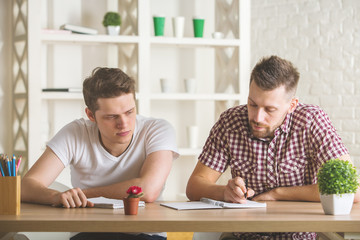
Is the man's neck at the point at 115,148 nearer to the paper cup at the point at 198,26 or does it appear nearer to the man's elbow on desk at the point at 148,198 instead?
the man's elbow on desk at the point at 148,198

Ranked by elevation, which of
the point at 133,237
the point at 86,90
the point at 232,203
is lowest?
the point at 133,237

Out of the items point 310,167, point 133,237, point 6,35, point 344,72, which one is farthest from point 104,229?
point 344,72

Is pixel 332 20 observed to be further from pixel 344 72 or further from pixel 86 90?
pixel 86 90

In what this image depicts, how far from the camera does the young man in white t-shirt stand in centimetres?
238

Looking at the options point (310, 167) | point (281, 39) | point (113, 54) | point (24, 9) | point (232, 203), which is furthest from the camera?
point (281, 39)

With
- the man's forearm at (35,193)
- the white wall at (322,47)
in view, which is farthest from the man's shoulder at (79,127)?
the white wall at (322,47)

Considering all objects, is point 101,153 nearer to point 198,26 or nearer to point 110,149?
point 110,149

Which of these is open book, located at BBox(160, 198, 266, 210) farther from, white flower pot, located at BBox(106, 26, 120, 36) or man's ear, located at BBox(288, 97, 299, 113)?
white flower pot, located at BBox(106, 26, 120, 36)

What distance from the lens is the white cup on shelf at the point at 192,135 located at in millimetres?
4535

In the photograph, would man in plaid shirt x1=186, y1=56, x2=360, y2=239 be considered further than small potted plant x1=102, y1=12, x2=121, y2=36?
No

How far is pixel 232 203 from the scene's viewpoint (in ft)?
7.05

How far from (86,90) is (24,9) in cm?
205

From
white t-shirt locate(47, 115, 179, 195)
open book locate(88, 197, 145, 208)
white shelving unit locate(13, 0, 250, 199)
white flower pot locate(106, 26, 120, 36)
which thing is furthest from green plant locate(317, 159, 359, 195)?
white flower pot locate(106, 26, 120, 36)

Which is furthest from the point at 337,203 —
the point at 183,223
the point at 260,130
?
the point at 260,130
